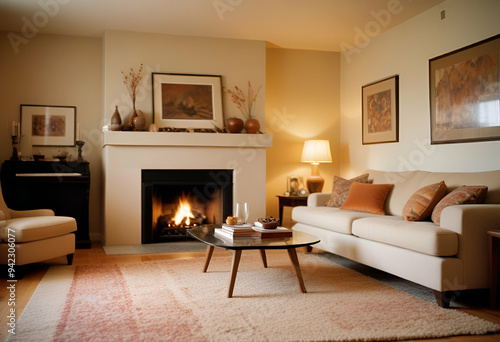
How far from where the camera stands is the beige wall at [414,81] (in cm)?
431

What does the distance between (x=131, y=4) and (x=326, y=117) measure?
123 inches

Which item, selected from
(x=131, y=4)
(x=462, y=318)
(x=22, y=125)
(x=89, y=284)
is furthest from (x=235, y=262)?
(x=22, y=125)

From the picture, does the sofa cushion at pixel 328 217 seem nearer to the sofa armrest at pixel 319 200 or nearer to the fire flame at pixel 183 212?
the sofa armrest at pixel 319 200

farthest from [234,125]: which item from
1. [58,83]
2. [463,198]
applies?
[463,198]

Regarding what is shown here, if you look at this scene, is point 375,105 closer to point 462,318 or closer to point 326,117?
point 326,117

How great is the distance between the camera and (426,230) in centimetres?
317

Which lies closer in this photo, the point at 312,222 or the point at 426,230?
the point at 426,230

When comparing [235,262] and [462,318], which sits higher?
[235,262]

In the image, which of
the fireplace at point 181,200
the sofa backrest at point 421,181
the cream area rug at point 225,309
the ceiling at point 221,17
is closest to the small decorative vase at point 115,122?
the fireplace at point 181,200

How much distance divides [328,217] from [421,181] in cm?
90

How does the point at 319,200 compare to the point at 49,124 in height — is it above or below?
below

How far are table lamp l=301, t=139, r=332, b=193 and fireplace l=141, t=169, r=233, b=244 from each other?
1057 mm

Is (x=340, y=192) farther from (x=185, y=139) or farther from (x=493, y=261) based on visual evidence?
(x=493, y=261)

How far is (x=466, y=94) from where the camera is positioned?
4383 millimetres
